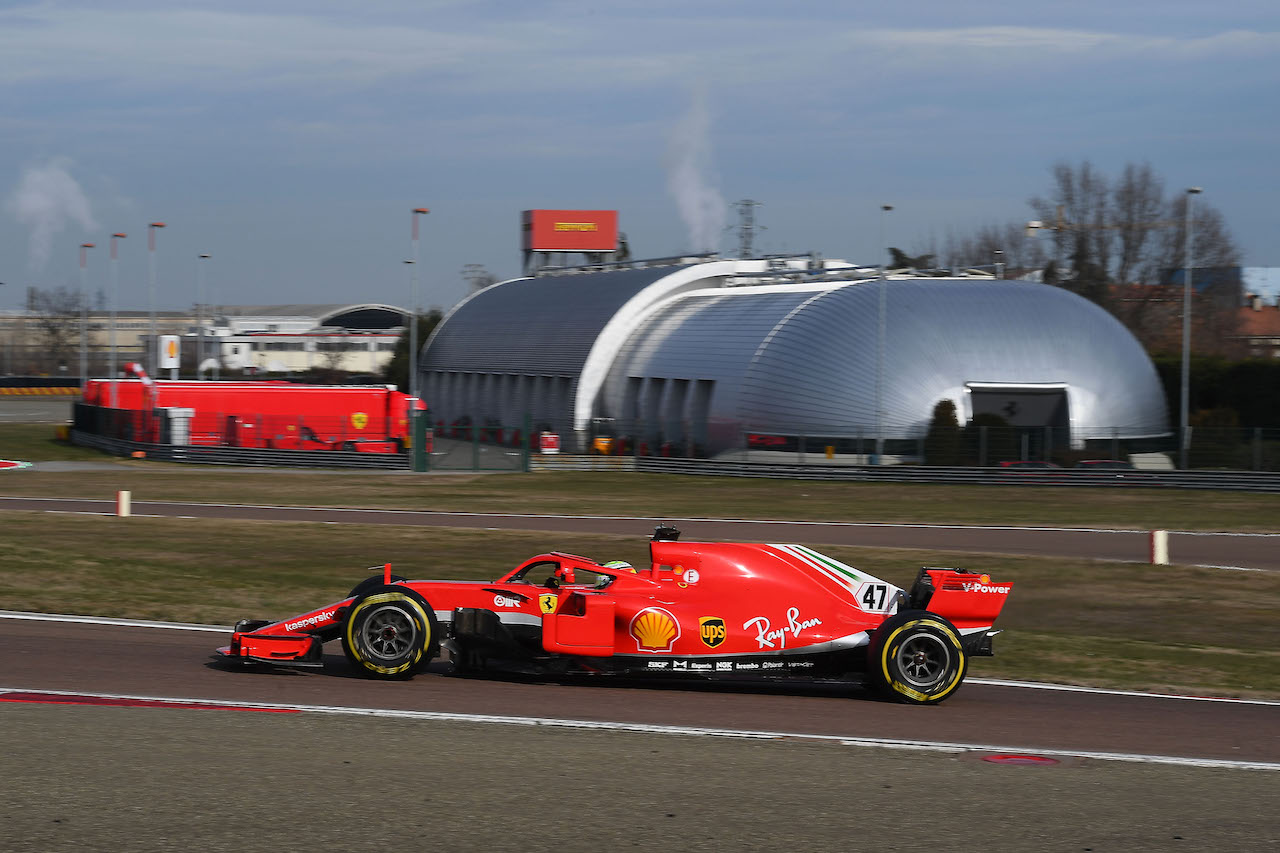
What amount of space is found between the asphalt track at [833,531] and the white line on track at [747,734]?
50.9 feet

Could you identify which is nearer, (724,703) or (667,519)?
(724,703)

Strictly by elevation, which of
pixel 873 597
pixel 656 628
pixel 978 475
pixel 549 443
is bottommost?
pixel 656 628

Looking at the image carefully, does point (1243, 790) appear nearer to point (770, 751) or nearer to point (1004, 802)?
point (1004, 802)

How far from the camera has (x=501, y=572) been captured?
65.6 ft

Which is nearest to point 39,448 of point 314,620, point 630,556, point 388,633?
point 630,556

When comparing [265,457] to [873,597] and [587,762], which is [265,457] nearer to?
[873,597]

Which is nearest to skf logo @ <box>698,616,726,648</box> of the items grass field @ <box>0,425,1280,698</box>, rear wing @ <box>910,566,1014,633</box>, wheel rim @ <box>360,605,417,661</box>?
rear wing @ <box>910,566,1014,633</box>

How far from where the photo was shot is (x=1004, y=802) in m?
7.88

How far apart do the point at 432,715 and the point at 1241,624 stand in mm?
12858

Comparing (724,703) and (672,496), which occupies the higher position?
(672,496)

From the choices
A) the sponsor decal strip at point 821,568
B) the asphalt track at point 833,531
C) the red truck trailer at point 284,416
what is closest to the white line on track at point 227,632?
the sponsor decal strip at point 821,568

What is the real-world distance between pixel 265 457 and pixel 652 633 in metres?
39.5

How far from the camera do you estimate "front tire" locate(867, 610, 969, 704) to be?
11.0 metres

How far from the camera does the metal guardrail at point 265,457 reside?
47.2 m
